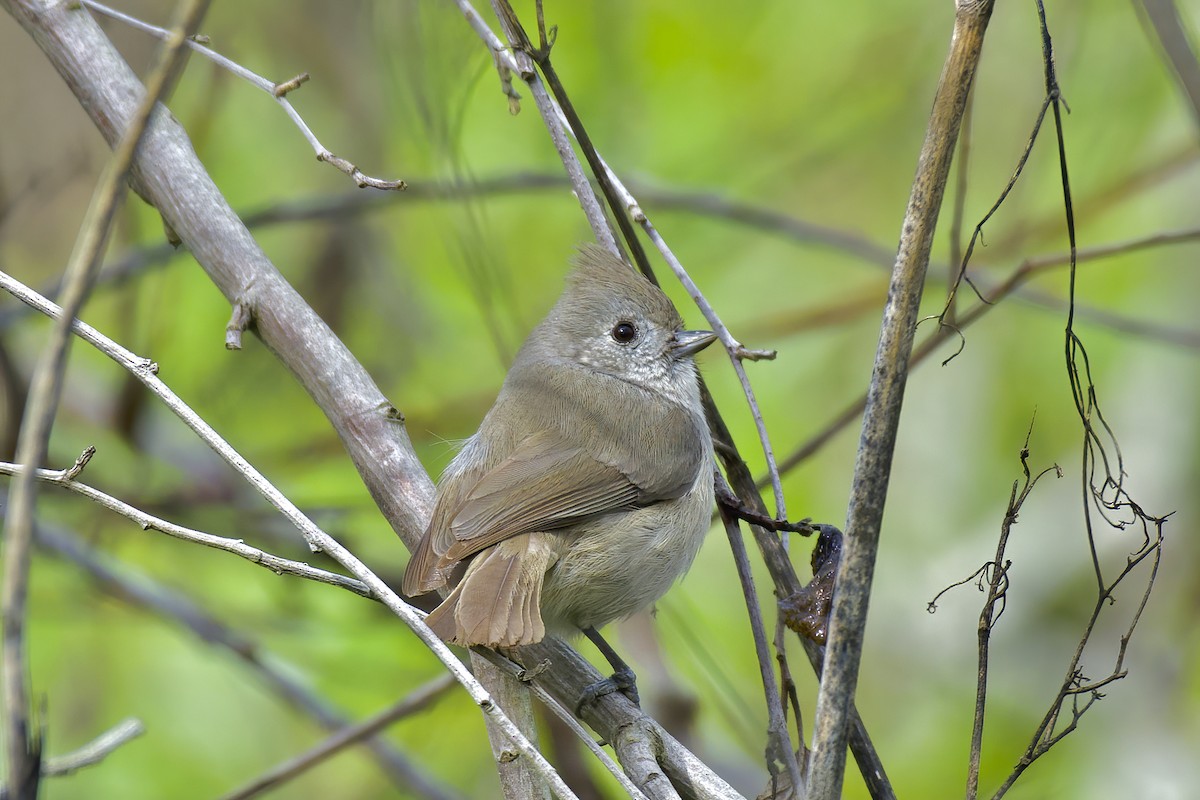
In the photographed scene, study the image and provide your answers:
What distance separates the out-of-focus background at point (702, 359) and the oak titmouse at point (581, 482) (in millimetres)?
433

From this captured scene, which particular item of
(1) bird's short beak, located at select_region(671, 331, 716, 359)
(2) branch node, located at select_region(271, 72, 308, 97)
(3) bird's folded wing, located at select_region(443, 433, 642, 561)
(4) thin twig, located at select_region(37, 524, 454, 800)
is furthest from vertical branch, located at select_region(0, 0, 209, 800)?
(1) bird's short beak, located at select_region(671, 331, 716, 359)

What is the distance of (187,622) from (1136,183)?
154 inches

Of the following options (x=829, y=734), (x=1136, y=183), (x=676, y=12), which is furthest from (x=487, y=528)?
(x=676, y=12)

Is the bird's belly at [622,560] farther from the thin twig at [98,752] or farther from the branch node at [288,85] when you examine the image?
the branch node at [288,85]


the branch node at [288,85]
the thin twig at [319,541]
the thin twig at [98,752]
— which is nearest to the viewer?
the thin twig at [319,541]

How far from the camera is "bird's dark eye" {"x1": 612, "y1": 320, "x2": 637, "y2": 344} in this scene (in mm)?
3672

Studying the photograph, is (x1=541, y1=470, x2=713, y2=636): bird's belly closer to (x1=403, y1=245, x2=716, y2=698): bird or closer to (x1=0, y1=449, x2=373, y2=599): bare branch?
(x1=403, y1=245, x2=716, y2=698): bird

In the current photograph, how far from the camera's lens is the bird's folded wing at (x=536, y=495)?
106 inches

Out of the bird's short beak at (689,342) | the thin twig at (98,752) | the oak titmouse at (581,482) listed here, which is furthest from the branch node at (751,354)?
the thin twig at (98,752)

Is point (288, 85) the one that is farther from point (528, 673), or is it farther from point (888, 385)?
point (888, 385)

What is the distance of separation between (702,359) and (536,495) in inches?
59.0

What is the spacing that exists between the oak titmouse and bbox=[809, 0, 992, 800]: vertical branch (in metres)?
0.96

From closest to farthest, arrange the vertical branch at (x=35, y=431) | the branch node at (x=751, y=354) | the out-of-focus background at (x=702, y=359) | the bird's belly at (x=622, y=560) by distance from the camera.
A: the vertical branch at (x=35, y=431) < the branch node at (x=751, y=354) < the bird's belly at (x=622, y=560) < the out-of-focus background at (x=702, y=359)

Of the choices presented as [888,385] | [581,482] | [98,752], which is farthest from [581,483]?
[888,385]
